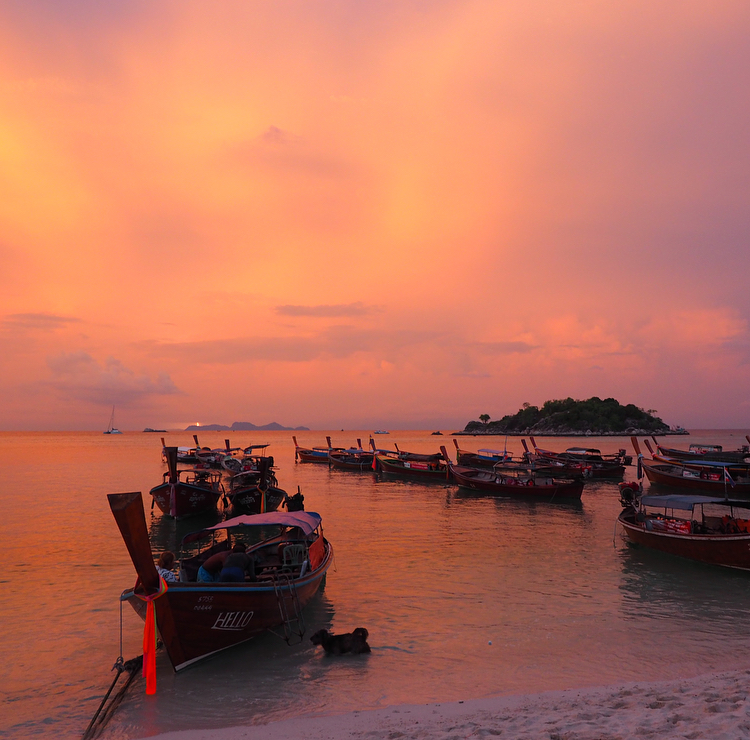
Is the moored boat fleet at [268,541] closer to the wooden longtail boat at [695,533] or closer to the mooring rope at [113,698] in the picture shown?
the wooden longtail boat at [695,533]

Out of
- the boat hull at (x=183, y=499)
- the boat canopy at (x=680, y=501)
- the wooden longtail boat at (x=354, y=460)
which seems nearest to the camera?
the boat canopy at (x=680, y=501)

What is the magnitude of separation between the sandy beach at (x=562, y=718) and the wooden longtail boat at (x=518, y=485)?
31078 mm

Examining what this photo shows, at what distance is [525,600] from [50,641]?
12950 millimetres

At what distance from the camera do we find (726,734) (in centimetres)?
720

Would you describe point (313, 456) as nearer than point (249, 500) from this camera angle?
No

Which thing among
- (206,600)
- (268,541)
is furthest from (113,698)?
(268,541)

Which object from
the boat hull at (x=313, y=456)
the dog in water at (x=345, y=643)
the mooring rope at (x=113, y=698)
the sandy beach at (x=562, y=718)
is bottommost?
the boat hull at (x=313, y=456)

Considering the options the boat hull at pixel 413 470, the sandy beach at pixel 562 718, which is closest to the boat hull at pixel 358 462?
the boat hull at pixel 413 470

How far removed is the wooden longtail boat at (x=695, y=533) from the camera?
18625mm

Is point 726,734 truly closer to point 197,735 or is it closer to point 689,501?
point 197,735

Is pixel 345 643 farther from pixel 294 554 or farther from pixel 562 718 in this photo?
pixel 562 718

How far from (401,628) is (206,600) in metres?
5.25

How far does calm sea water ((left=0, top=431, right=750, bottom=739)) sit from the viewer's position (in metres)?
10.1

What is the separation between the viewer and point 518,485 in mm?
41938
